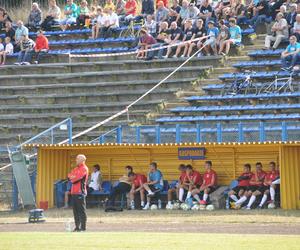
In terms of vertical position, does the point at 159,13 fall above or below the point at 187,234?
above

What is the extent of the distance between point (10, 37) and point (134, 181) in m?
12.0

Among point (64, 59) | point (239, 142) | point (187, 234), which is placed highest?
point (64, 59)

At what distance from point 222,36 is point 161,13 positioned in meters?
3.55

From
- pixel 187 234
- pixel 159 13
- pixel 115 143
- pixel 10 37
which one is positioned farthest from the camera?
pixel 10 37

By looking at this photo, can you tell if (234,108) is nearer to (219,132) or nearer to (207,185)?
(219,132)

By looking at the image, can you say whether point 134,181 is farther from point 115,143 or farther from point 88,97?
point 88,97

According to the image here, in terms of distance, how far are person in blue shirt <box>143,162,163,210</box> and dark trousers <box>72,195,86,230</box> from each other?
619 centimetres

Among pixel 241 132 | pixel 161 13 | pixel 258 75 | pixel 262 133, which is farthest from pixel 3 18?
pixel 262 133

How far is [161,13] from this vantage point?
3578cm

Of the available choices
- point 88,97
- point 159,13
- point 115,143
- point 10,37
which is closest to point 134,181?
point 115,143

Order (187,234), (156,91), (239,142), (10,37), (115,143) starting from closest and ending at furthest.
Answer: (187,234) < (239,142) < (115,143) < (156,91) < (10,37)

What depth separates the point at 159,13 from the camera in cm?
3588

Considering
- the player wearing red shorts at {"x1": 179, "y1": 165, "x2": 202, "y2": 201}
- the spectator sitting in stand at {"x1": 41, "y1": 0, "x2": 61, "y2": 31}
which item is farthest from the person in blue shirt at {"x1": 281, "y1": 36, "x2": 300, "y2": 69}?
the spectator sitting in stand at {"x1": 41, "y1": 0, "x2": 61, "y2": 31}

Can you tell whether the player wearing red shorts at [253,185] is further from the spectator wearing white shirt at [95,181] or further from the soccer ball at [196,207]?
the spectator wearing white shirt at [95,181]
